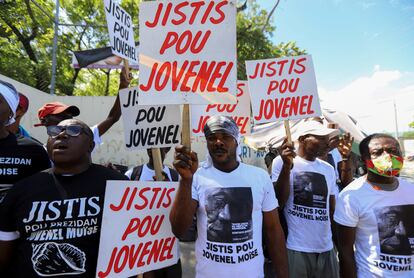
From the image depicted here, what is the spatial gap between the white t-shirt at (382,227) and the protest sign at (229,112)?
1595mm

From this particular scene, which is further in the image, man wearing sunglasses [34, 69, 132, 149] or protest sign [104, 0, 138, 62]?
man wearing sunglasses [34, 69, 132, 149]

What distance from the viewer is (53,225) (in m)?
1.47

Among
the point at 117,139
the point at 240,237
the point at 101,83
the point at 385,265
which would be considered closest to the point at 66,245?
the point at 240,237

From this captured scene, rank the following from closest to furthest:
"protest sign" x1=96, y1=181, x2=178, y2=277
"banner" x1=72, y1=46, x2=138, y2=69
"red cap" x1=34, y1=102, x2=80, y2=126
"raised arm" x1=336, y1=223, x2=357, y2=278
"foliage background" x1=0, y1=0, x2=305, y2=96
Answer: "protest sign" x1=96, y1=181, x2=178, y2=277 → "raised arm" x1=336, y1=223, x2=357, y2=278 → "red cap" x1=34, y1=102, x2=80, y2=126 → "banner" x1=72, y1=46, x2=138, y2=69 → "foliage background" x1=0, y1=0, x2=305, y2=96

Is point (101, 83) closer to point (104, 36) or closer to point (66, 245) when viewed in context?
point (104, 36)

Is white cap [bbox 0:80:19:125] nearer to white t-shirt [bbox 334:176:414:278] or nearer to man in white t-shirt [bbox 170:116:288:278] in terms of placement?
man in white t-shirt [bbox 170:116:288:278]

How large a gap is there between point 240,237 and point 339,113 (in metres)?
8.46

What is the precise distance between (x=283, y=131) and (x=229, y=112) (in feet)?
20.1

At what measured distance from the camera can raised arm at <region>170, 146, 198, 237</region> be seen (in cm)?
153

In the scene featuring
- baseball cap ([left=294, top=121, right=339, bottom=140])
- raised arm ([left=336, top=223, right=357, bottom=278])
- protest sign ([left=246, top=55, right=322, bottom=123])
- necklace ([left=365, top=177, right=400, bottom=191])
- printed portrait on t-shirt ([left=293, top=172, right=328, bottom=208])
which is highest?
protest sign ([left=246, top=55, right=322, bottom=123])

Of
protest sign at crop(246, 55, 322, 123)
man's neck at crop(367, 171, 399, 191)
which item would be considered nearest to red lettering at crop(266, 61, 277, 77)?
protest sign at crop(246, 55, 322, 123)

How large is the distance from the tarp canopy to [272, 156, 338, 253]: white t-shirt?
570cm

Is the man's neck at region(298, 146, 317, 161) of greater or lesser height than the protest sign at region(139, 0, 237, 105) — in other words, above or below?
below

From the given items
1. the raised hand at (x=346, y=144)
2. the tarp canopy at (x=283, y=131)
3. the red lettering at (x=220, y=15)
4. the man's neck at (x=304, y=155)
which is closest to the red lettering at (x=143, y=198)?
the red lettering at (x=220, y=15)
